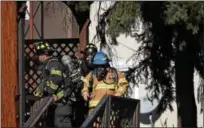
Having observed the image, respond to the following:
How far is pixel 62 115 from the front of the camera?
859 cm

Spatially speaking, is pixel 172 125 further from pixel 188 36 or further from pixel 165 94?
pixel 188 36

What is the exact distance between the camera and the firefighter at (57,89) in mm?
8445

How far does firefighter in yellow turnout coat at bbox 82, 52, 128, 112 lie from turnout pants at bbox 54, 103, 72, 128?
0.38 m

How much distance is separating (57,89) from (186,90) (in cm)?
364

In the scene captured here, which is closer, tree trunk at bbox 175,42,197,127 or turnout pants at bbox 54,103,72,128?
turnout pants at bbox 54,103,72,128

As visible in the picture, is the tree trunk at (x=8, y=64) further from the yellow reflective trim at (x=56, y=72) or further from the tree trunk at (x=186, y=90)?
the tree trunk at (x=186, y=90)

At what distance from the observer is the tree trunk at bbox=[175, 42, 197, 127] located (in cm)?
1136

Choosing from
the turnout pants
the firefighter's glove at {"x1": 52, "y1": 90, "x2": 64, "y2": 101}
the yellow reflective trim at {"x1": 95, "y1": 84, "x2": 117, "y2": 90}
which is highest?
the yellow reflective trim at {"x1": 95, "y1": 84, "x2": 117, "y2": 90}

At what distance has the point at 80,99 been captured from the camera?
901 cm

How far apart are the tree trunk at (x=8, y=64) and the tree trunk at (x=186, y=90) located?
6.42 metres

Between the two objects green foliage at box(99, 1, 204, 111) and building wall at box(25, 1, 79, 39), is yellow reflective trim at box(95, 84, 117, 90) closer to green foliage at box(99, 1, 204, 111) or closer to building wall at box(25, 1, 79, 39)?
green foliage at box(99, 1, 204, 111)

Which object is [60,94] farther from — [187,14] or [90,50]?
[187,14]

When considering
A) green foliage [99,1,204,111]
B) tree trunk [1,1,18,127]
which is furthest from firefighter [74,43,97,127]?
tree trunk [1,1,18,127]

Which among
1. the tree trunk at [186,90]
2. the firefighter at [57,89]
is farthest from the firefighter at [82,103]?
the tree trunk at [186,90]
